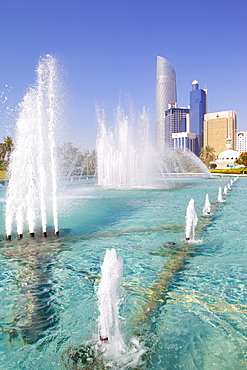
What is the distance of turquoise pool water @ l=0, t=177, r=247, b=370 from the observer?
3.73 m

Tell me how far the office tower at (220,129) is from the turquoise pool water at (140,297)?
14857 centimetres

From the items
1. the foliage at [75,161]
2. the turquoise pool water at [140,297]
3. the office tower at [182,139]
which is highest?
the office tower at [182,139]

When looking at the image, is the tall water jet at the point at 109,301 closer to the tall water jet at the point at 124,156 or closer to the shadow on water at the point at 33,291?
the shadow on water at the point at 33,291

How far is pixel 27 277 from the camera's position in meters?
6.03

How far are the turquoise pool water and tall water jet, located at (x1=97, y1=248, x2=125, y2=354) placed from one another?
20cm

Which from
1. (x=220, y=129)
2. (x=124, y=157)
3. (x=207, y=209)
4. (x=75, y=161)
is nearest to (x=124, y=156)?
(x=124, y=157)

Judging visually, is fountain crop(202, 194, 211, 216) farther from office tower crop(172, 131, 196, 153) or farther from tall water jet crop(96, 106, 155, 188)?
office tower crop(172, 131, 196, 153)

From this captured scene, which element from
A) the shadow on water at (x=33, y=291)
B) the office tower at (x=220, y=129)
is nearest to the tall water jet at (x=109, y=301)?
the shadow on water at (x=33, y=291)

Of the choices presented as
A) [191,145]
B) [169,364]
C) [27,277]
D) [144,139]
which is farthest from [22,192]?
[191,145]

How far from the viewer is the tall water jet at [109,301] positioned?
3.81 metres

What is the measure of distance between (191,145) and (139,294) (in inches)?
6794

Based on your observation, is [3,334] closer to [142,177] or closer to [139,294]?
[139,294]

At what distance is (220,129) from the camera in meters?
151

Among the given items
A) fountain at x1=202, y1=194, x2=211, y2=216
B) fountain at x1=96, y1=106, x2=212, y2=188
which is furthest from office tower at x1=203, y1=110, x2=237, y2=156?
fountain at x1=202, y1=194, x2=211, y2=216
